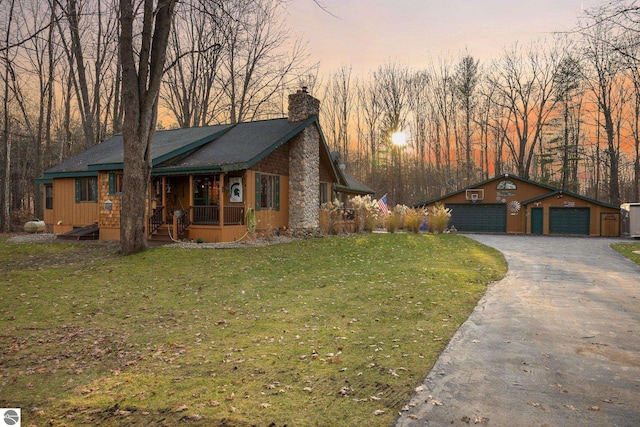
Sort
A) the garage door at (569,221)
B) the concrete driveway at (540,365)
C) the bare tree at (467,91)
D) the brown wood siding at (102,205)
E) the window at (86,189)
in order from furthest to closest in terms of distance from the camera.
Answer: the bare tree at (467,91) < the garage door at (569,221) < the window at (86,189) < the brown wood siding at (102,205) < the concrete driveway at (540,365)

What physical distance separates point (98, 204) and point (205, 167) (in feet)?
19.6

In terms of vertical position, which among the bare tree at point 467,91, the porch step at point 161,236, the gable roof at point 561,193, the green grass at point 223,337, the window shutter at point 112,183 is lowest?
the green grass at point 223,337

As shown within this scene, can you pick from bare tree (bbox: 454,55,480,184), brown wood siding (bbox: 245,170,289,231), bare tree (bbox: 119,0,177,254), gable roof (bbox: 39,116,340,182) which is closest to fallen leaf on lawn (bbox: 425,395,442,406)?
bare tree (bbox: 119,0,177,254)

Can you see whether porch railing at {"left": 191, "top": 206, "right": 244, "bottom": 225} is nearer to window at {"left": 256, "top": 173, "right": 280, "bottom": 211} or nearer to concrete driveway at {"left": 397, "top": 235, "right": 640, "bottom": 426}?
window at {"left": 256, "top": 173, "right": 280, "bottom": 211}

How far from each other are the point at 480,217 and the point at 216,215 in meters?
20.5

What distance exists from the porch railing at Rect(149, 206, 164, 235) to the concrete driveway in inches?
482

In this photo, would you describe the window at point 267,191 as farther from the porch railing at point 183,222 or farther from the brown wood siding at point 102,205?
the brown wood siding at point 102,205

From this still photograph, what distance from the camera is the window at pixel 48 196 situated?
20911 mm

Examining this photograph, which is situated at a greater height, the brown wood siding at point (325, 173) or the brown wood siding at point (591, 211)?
the brown wood siding at point (325, 173)

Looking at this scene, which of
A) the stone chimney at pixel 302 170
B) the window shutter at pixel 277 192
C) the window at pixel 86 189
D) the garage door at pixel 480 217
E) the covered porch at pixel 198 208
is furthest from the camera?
the garage door at pixel 480 217

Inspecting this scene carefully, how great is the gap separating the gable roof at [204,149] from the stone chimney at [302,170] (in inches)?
18.6

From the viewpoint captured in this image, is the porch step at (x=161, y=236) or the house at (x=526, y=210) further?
the house at (x=526, y=210)

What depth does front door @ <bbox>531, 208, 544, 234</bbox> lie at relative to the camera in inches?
1077

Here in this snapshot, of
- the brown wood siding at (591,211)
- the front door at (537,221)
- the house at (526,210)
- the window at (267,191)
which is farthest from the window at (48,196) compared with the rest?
the front door at (537,221)
